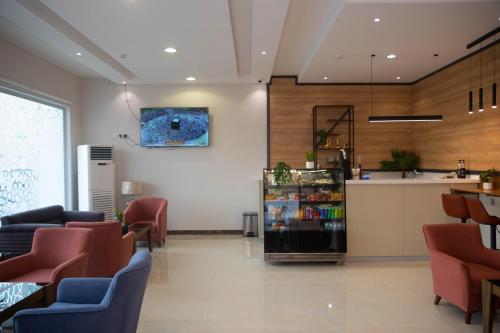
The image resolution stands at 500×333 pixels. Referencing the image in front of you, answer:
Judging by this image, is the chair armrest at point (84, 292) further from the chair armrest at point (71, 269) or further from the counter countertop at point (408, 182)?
the counter countertop at point (408, 182)

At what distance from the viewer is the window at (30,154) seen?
18.1 feet

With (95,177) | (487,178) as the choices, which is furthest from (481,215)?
(95,177)

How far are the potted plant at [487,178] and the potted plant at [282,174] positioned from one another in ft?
9.51

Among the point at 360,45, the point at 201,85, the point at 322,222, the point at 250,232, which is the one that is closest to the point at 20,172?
the point at 201,85

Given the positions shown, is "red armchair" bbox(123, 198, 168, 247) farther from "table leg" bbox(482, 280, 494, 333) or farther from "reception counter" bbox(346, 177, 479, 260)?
"table leg" bbox(482, 280, 494, 333)

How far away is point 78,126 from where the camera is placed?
780 centimetres

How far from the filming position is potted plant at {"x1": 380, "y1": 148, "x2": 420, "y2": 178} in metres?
7.67

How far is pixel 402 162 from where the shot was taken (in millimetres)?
7660

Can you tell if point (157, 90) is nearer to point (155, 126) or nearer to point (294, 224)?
point (155, 126)

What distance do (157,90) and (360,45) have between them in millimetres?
4644

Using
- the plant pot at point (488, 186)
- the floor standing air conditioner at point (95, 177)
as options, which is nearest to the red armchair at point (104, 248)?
the floor standing air conditioner at point (95, 177)

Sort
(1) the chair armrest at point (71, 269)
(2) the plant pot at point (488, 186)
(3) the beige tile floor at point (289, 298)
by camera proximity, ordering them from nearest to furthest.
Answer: (1) the chair armrest at point (71, 269)
(3) the beige tile floor at point (289, 298)
(2) the plant pot at point (488, 186)

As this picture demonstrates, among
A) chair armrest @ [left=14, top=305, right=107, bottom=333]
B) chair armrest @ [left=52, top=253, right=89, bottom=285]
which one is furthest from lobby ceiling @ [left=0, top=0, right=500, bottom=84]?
chair armrest @ [left=14, top=305, right=107, bottom=333]

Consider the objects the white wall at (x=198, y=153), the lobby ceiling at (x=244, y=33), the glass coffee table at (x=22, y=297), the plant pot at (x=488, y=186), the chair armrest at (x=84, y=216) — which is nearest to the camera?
A: the glass coffee table at (x=22, y=297)
